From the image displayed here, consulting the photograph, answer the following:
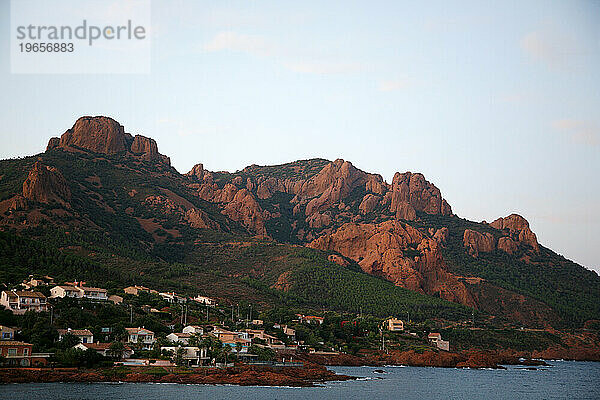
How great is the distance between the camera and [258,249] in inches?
7731

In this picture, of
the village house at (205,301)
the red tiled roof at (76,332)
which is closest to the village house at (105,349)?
the red tiled roof at (76,332)

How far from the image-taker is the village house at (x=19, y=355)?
7000cm

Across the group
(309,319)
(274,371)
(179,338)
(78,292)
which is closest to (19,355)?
(179,338)

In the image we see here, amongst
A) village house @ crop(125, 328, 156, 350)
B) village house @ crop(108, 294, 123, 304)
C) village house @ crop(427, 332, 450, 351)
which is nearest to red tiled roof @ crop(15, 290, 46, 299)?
village house @ crop(125, 328, 156, 350)

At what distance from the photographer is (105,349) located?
255ft

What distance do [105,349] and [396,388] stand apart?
3482cm

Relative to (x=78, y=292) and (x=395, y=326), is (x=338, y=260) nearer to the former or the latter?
(x=395, y=326)

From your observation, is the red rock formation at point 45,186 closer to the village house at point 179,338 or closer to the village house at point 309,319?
the village house at point 309,319

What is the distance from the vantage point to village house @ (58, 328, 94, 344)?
77.3m

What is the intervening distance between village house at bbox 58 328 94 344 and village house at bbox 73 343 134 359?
0.86 meters

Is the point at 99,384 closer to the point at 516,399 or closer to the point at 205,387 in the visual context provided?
the point at 205,387

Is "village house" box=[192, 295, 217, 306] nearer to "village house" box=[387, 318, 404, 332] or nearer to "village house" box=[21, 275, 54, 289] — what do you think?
"village house" box=[21, 275, 54, 289]

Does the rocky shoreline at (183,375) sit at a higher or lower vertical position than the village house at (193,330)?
lower

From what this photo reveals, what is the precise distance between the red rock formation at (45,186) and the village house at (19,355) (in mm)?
92154
